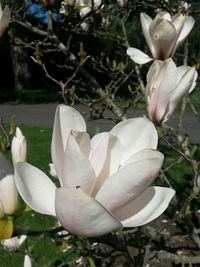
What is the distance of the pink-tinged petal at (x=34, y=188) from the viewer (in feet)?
2.22

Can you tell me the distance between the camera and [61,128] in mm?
728

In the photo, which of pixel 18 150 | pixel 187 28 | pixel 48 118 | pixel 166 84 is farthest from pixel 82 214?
pixel 48 118

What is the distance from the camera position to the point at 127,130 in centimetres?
76

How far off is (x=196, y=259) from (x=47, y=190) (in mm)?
461

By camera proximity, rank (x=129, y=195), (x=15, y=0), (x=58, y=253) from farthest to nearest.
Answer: (x=58, y=253) < (x=15, y=0) < (x=129, y=195)

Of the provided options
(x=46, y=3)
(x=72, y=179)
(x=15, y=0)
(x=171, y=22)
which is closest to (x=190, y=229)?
(x=171, y=22)

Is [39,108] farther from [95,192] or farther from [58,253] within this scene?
[95,192]

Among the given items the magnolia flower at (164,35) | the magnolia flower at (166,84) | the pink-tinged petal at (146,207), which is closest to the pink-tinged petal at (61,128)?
the pink-tinged petal at (146,207)

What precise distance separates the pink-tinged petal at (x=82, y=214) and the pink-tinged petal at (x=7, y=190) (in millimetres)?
150

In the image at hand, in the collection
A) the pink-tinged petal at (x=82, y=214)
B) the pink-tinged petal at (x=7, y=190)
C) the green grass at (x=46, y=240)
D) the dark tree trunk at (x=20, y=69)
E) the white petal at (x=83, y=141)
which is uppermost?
the white petal at (x=83, y=141)

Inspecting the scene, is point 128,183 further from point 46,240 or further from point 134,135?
point 46,240

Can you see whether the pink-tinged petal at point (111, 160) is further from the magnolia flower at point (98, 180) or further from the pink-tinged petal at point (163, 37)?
the pink-tinged petal at point (163, 37)

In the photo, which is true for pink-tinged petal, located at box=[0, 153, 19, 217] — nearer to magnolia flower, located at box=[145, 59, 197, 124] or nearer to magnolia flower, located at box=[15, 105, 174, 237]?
magnolia flower, located at box=[15, 105, 174, 237]

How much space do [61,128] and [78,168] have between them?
10cm
